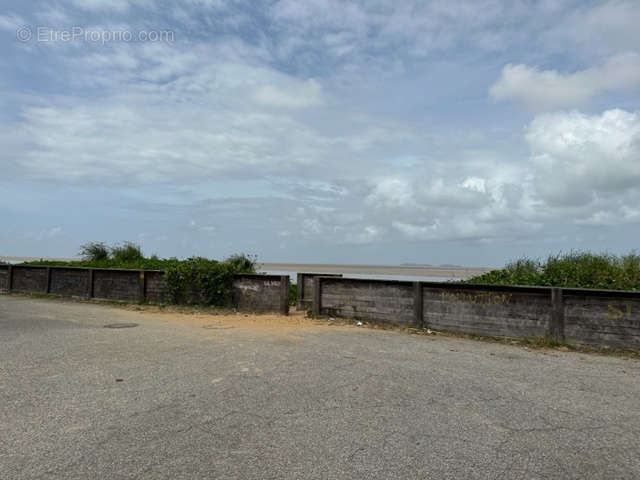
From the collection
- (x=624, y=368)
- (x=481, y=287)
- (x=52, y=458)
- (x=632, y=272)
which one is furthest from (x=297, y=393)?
(x=632, y=272)

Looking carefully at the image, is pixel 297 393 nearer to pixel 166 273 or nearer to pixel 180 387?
pixel 180 387

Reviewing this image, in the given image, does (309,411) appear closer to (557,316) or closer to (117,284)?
(557,316)

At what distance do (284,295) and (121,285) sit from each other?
6.76 m

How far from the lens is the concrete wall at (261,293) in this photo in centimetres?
1373

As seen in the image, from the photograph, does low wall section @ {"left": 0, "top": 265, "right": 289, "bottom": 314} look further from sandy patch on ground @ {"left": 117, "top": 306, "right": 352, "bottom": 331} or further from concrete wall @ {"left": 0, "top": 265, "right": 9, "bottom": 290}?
sandy patch on ground @ {"left": 117, "top": 306, "right": 352, "bottom": 331}

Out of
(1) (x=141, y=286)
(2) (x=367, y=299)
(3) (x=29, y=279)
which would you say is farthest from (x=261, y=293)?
(3) (x=29, y=279)

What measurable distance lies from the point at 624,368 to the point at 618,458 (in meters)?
4.39

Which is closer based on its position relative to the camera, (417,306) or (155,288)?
(417,306)

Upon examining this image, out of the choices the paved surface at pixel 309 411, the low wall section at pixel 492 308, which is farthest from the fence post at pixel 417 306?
the paved surface at pixel 309 411

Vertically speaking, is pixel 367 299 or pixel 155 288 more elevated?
pixel 155 288

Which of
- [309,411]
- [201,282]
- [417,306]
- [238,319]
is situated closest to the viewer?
[309,411]

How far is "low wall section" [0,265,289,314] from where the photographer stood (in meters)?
14.1

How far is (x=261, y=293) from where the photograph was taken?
14.3 m

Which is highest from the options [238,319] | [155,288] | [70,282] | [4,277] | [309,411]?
[4,277]
